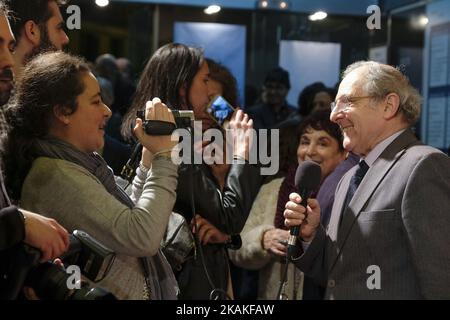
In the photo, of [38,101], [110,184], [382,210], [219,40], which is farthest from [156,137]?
[219,40]

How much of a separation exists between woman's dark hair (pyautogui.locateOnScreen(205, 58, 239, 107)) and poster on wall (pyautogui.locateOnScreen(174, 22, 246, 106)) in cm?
113

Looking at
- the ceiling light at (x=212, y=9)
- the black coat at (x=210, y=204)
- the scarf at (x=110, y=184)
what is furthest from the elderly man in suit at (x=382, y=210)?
the ceiling light at (x=212, y=9)

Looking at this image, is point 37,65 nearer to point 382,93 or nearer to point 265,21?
point 382,93

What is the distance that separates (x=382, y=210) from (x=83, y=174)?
2.68ft

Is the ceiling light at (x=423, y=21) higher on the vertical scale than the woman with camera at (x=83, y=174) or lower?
higher

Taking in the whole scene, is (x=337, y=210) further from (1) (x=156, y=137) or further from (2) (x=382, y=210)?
(1) (x=156, y=137)

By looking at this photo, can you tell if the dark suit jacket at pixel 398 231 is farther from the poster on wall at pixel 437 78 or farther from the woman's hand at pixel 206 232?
the poster on wall at pixel 437 78

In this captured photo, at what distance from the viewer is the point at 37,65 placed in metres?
2.09

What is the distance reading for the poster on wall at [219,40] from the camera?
482 cm

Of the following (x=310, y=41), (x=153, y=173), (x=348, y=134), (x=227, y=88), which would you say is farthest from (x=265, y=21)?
(x=153, y=173)

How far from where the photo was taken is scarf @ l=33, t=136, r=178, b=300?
6.65 feet

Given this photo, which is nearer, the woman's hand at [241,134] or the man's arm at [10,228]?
the man's arm at [10,228]

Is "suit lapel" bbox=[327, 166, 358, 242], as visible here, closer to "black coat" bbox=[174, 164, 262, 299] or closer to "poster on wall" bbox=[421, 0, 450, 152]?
"black coat" bbox=[174, 164, 262, 299]

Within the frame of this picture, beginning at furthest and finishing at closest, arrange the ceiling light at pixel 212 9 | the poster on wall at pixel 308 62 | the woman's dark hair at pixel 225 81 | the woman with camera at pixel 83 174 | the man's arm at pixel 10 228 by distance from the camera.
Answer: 1. the ceiling light at pixel 212 9
2. the poster on wall at pixel 308 62
3. the woman's dark hair at pixel 225 81
4. the woman with camera at pixel 83 174
5. the man's arm at pixel 10 228
